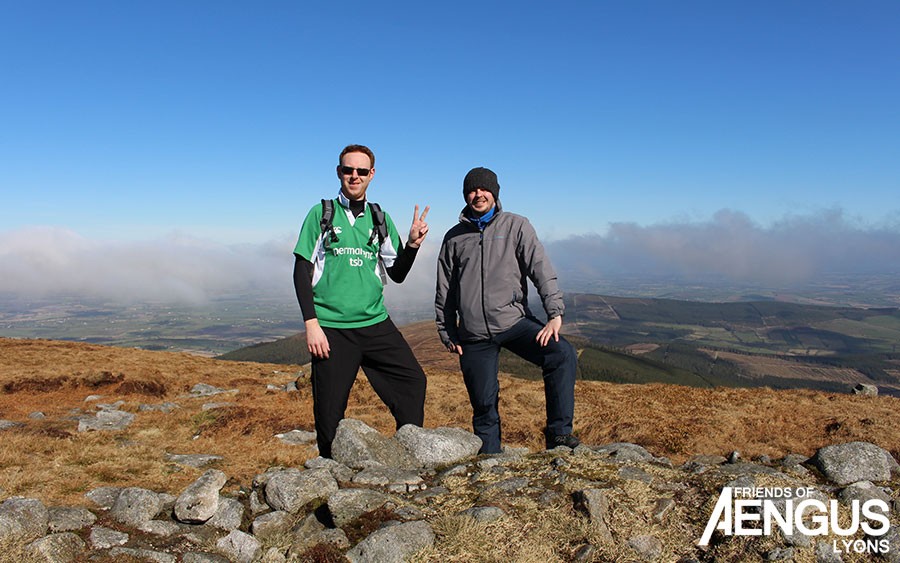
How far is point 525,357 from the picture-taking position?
28.1ft

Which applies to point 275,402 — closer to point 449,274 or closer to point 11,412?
point 11,412

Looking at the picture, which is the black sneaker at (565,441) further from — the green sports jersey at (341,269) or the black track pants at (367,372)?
the green sports jersey at (341,269)

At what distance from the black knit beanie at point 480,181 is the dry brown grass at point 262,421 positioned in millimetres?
7442

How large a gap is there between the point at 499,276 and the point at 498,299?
391mm

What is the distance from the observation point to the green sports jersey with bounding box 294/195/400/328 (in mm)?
7992

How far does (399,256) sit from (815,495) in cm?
673

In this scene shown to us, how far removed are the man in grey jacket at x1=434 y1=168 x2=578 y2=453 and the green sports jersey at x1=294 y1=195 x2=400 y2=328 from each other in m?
1.66

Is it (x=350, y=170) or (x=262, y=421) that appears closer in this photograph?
(x=350, y=170)

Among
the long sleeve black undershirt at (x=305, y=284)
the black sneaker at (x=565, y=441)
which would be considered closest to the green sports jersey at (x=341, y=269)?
the long sleeve black undershirt at (x=305, y=284)

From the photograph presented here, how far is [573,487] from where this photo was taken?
6867mm

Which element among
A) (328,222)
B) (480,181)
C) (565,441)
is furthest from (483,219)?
(565,441)

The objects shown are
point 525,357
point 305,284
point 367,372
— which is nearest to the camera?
point 305,284

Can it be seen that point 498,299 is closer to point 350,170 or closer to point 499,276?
point 499,276

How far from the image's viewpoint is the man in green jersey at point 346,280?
7.96 meters
